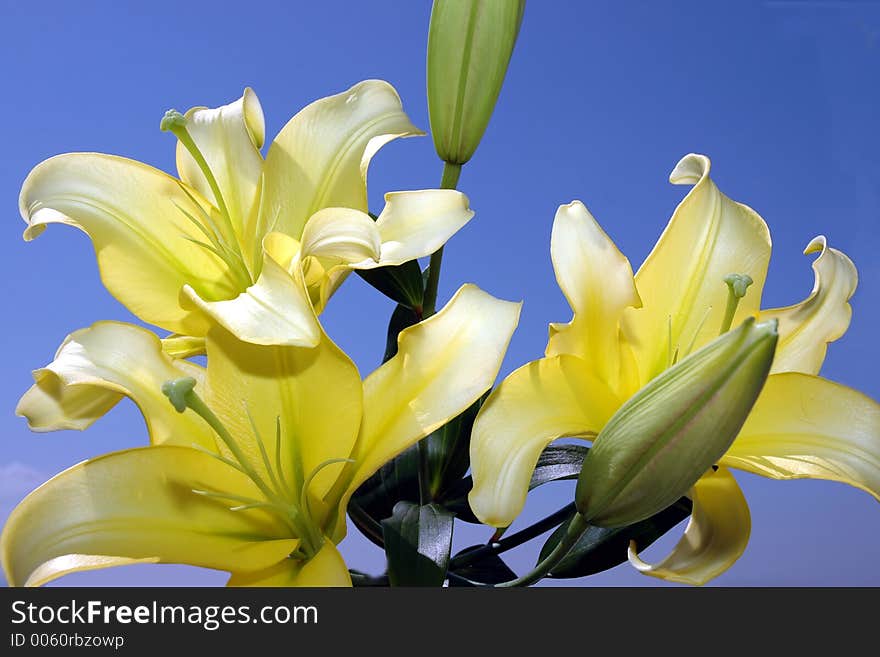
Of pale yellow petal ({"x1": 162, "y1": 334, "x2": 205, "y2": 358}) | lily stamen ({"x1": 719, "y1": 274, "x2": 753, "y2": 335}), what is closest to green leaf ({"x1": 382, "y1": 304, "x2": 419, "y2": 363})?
pale yellow petal ({"x1": 162, "y1": 334, "x2": 205, "y2": 358})

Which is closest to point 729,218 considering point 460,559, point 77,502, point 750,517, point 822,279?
point 822,279

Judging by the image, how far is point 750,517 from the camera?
58cm

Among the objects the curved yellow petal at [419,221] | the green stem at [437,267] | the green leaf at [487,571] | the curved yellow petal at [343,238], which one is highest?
the green stem at [437,267]

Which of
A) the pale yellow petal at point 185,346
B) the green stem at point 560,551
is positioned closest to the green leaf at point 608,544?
the green stem at point 560,551

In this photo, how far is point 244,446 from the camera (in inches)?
22.6

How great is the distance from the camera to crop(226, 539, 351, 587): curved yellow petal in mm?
537

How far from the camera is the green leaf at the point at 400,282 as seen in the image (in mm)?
712

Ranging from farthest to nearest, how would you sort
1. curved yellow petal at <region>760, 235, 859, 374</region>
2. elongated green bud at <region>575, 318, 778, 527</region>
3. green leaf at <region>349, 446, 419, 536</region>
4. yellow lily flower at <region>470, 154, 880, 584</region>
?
green leaf at <region>349, 446, 419, 536</region> → curved yellow petal at <region>760, 235, 859, 374</region> → yellow lily flower at <region>470, 154, 880, 584</region> → elongated green bud at <region>575, 318, 778, 527</region>

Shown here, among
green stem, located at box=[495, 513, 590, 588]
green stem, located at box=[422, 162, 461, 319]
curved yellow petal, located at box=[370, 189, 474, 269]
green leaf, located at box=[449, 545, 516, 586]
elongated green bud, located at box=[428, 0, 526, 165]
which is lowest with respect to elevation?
green stem, located at box=[495, 513, 590, 588]

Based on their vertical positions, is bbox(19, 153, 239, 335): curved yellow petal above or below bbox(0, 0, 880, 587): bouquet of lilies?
above

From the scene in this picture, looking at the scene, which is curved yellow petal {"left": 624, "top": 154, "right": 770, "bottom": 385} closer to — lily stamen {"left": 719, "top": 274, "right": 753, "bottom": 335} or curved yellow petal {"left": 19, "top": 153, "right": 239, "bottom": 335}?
lily stamen {"left": 719, "top": 274, "right": 753, "bottom": 335}

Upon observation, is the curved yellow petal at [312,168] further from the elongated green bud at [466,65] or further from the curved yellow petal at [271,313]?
the curved yellow petal at [271,313]
